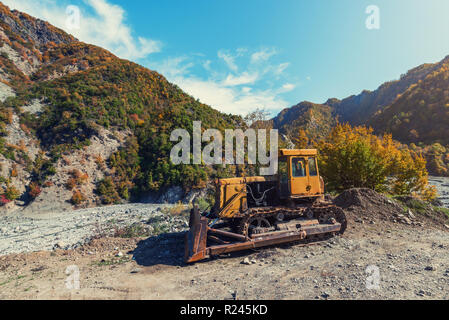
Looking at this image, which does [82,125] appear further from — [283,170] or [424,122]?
[424,122]

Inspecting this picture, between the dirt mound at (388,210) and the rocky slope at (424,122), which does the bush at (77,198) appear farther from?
the rocky slope at (424,122)

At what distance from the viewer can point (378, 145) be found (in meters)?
14.1

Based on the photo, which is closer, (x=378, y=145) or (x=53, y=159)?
(x=378, y=145)

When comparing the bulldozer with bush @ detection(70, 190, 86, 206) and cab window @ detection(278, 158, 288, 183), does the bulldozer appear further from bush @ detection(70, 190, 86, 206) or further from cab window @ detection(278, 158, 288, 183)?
bush @ detection(70, 190, 86, 206)

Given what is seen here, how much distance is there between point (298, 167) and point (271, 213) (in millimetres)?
1720

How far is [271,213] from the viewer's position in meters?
6.91

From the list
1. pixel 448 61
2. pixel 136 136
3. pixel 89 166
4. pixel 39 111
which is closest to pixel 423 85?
pixel 448 61

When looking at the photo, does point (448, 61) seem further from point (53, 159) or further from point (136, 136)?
point (53, 159)

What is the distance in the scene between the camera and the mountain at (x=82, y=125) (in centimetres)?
2047

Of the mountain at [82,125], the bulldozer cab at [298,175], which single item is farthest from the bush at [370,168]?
the mountain at [82,125]

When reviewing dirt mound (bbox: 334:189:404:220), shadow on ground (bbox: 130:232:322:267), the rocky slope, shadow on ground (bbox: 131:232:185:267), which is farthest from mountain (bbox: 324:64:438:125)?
shadow on ground (bbox: 131:232:185:267)

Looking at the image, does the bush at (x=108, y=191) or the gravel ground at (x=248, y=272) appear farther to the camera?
the bush at (x=108, y=191)

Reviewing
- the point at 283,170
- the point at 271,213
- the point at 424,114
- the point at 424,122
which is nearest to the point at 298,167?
the point at 283,170
